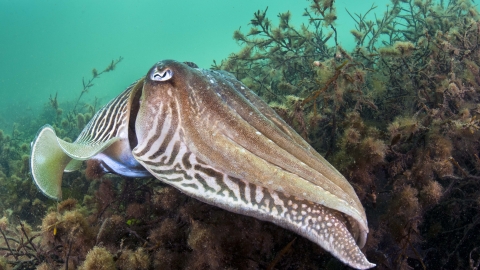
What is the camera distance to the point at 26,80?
97812mm

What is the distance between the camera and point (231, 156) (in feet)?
6.64

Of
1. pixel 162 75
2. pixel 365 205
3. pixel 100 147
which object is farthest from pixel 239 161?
pixel 365 205

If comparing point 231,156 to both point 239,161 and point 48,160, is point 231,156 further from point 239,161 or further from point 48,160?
point 48,160

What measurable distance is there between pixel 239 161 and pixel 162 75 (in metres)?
1.03

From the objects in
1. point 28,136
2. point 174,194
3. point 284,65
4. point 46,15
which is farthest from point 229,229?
point 46,15

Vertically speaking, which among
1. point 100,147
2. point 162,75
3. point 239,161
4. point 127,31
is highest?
point 127,31

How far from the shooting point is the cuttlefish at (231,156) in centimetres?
192

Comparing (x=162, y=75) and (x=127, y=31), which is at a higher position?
(x=127, y=31)

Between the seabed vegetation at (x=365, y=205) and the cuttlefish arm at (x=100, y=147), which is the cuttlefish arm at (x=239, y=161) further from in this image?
the seabed vegetation at (x=365, y=205)

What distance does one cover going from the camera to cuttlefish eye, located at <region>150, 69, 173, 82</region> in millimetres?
2402

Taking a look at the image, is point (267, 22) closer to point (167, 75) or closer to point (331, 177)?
point (167, 75)

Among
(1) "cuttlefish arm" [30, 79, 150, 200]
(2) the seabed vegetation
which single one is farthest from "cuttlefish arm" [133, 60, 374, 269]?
(2) the seabed vegetation

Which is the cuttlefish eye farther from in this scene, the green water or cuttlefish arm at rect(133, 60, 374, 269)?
the green water

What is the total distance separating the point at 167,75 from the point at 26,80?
121364 millimetres
